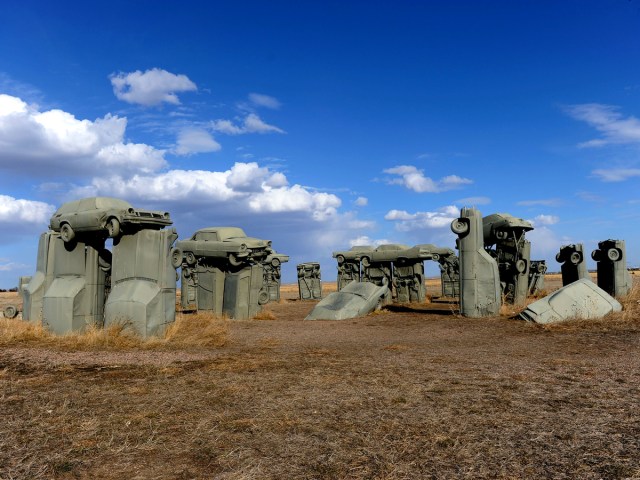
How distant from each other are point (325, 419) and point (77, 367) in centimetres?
473

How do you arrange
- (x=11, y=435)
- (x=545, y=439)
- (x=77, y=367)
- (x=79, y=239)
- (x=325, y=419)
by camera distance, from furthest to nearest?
(x=79, y=239), (x=77, y=367), (x=325, y=419), (x=11, y=435), (x=545, y=439)

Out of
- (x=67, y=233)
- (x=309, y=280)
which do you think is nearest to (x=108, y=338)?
(x=67, y=233)

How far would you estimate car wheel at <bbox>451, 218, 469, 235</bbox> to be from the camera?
53.1 feet

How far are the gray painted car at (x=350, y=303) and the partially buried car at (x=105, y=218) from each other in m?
7.65

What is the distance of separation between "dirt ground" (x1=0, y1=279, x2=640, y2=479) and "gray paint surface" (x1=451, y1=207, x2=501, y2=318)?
19.4ft

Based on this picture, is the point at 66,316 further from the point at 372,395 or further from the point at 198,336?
the point at 372,395

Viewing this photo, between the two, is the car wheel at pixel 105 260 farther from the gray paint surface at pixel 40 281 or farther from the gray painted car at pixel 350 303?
the gray painted car at pixel 350 303

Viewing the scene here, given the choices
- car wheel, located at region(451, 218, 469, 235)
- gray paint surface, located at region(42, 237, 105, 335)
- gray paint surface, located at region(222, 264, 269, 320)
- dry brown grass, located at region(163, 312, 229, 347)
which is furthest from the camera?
gray paint surface, located at region(222, 264, 269, 320)

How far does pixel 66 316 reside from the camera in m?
11.5

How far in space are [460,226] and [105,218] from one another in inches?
401

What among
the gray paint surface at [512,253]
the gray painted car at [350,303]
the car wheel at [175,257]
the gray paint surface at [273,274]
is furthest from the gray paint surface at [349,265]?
the car wheel at [175,257]

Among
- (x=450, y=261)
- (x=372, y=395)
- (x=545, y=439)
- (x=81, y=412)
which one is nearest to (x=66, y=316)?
(x=81, y=412)

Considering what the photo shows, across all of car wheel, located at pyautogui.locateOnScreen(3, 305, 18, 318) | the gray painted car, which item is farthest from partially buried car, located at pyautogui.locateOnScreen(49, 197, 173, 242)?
the gray painted car

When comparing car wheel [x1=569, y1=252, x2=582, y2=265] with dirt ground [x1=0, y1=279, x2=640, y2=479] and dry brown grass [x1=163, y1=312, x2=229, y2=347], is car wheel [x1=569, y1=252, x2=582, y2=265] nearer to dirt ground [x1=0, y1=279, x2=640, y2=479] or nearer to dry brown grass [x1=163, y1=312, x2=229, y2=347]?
dirt ground [x1=0, y1=279, x2=640, y2=479]
